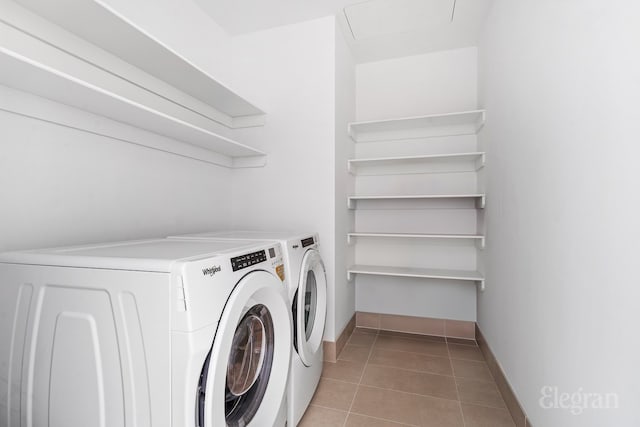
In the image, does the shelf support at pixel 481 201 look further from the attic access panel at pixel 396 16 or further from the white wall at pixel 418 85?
the attic access panel at pixel 396 16

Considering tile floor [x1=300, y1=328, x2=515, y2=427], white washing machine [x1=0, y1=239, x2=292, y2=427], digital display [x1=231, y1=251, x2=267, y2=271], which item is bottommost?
tile floor [x1=300, y1=328, x2=515, y2=427]

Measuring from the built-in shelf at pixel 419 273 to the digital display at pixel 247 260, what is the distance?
4.49 ft

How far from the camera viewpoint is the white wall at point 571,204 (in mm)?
728

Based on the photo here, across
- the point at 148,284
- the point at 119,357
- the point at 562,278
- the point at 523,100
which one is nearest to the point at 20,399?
the point at 119,357

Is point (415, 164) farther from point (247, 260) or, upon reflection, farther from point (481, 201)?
point (247, 260)

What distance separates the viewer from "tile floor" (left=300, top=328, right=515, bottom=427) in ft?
4.80

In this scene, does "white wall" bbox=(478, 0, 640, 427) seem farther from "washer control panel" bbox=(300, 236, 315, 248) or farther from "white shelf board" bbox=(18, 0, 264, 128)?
"white shelf board" bbox=(18, 0, 264, 128)

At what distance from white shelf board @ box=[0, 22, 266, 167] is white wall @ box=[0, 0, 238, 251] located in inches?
3.2

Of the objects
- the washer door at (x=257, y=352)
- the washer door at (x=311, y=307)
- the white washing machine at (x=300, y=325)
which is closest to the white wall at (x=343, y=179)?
the washer door at (x=311, y=307)

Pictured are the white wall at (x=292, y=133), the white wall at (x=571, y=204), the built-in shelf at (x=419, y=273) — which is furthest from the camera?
the built-in shelf at (x=419, y=273)

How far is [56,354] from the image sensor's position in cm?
82

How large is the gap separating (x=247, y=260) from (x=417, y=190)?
6.32ft

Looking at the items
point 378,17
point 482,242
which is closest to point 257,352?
point 482,242

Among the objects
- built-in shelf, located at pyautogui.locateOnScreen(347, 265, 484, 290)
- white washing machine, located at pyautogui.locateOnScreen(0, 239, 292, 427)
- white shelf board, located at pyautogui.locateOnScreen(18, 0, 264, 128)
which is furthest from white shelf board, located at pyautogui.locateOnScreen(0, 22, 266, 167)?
built-in shelf, located at pyautogui.locateOnScreen(347, 265, 484, 290)
